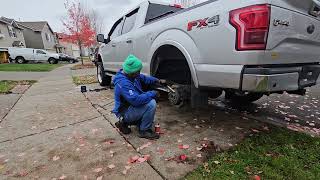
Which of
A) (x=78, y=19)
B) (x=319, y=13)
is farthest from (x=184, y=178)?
(x=78, y=19)

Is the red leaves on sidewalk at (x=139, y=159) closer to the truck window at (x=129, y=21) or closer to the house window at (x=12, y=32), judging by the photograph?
the truck window at (x=129, y=21)

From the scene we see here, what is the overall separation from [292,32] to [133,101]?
6.39 feet

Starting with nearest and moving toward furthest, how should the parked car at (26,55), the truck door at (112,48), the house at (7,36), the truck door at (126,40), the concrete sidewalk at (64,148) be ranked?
the concrete sidewalk at (64,148), the truck door at (126,40), the truck door at (112,48), the parked car at (26,55), the house at (7,36)

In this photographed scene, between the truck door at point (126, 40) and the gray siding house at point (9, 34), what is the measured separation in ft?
105

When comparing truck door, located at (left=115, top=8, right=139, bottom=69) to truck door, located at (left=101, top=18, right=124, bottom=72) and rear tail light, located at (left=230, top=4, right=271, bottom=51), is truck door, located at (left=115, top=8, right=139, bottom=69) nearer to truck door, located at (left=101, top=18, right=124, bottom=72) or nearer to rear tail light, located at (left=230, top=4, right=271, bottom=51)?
truck door, located at (left=101, top=18, right=124, bottom=72)

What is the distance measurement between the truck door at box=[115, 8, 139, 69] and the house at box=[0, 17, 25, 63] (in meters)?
30.0

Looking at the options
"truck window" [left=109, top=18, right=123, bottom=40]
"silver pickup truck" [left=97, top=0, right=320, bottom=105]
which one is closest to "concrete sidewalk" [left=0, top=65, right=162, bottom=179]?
"silver pickup truck" [left=97, top=0, right=320, bottom=105]

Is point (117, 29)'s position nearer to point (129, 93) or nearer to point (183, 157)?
point (129, 93)

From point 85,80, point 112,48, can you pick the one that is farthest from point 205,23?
point 85,80

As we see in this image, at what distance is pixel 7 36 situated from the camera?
3216 centimetres

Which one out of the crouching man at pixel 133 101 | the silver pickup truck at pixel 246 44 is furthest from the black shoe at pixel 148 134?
the silver pickup truck at pixel 246 44

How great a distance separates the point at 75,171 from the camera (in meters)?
2.46

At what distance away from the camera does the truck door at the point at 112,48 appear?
5789 mm

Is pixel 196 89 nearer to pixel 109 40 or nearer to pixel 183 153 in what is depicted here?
pixel 183 153
